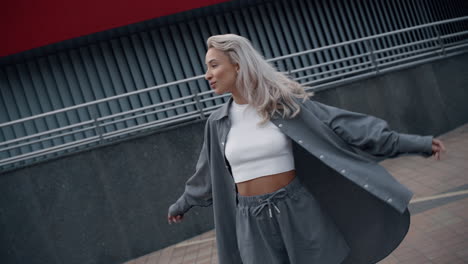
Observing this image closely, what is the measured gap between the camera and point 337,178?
8.41 ft

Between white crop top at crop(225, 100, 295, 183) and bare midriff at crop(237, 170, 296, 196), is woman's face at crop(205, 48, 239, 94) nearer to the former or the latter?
white crop top at crop(225, 100, 295, 183)

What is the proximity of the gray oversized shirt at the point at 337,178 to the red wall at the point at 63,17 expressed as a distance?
640 cm

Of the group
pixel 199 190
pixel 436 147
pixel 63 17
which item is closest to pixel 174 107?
pixel 63 17

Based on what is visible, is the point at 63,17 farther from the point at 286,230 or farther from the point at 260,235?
the point at 286,230

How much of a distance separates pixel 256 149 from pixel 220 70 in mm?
456

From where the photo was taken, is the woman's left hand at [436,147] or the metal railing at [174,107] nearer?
the woman's left hand at [436,147]

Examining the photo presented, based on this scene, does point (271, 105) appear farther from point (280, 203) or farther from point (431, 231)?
point (431, 231)

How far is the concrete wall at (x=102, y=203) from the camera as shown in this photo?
245 inches

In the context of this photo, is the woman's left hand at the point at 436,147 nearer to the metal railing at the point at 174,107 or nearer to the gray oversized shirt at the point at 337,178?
the gray oversized shirt at the point at 337,178

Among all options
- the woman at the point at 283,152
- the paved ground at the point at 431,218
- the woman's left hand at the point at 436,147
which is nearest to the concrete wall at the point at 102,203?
the paved ground at the point at 431,218

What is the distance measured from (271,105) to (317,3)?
10000mm

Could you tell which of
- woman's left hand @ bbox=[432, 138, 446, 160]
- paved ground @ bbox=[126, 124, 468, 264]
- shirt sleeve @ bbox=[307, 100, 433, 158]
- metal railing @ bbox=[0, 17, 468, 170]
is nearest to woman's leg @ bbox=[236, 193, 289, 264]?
shirt sleeve @ bbox=[307, 100, 433, 158]

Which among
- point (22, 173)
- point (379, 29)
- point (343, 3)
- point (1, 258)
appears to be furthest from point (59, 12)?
point (379, 29)

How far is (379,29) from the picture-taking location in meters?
12.3
